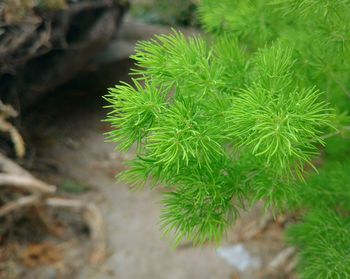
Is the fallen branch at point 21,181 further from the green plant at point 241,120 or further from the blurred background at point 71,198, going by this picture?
the green plant at point 241,120

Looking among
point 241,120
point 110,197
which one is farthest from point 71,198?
point 241,120

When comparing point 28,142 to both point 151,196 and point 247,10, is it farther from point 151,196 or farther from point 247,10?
point 247,10

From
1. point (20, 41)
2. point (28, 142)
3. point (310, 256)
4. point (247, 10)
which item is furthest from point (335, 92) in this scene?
point (28, 142)

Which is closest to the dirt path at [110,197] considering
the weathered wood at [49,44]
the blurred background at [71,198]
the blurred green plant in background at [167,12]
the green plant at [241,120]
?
the blurred background at [71,198]

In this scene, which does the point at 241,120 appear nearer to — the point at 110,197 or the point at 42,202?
the point at 42,202

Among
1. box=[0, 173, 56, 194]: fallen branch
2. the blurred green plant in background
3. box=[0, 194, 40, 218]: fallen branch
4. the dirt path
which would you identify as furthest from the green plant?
the blurred green plant in background

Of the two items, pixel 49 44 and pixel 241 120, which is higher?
pixel 241 120
